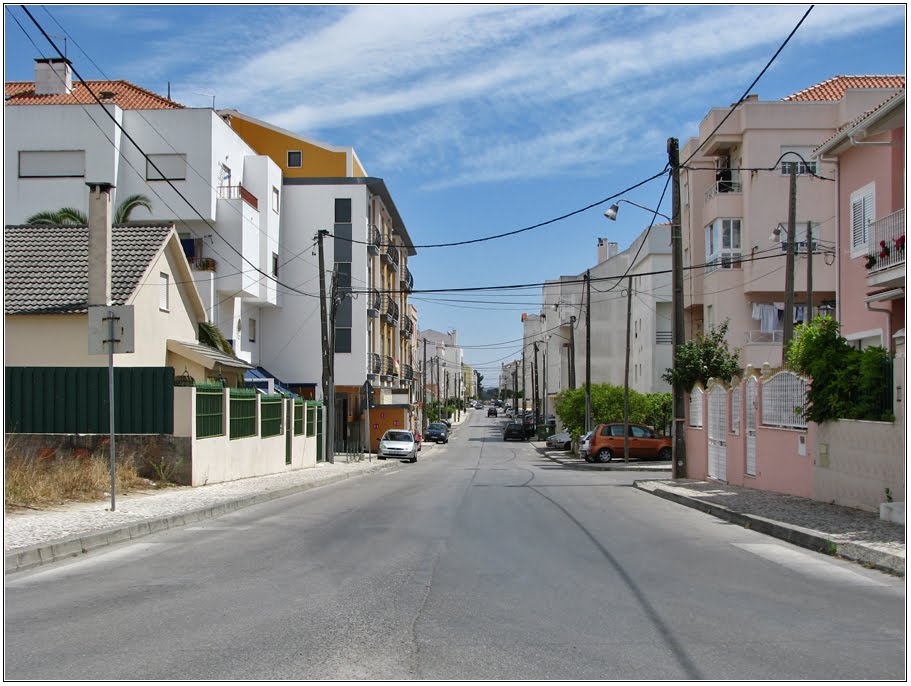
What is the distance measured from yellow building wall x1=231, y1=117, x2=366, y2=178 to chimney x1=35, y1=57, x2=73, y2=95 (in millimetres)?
11961

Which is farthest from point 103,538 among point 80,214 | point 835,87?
point 835,87

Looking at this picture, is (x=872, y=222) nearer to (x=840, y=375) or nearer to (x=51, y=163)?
(x=840, y=375)

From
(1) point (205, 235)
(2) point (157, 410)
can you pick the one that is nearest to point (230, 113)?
(1) point (205, 235)

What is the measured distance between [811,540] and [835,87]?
111ft

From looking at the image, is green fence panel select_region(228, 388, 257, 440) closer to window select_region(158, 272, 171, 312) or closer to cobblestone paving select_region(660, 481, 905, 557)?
window select_region(158, 272, 171, 312)

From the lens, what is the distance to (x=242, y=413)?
23.2 metres

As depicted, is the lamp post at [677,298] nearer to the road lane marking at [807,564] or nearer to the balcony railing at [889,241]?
the balcony railing at [889,241]

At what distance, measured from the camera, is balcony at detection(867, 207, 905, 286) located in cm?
1830

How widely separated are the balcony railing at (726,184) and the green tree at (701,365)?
1721 cm

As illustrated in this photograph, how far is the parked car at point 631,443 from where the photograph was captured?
38781mm

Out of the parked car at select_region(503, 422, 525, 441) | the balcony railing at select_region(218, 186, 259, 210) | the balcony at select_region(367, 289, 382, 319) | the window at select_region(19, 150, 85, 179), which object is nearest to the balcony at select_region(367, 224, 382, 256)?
the balcony at select_region(367, 289, 382, 319)

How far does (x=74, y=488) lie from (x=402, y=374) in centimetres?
5075

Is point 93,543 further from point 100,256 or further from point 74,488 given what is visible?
point 100,256

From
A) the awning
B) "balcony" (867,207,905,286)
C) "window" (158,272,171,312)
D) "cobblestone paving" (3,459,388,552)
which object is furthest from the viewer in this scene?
the awning
